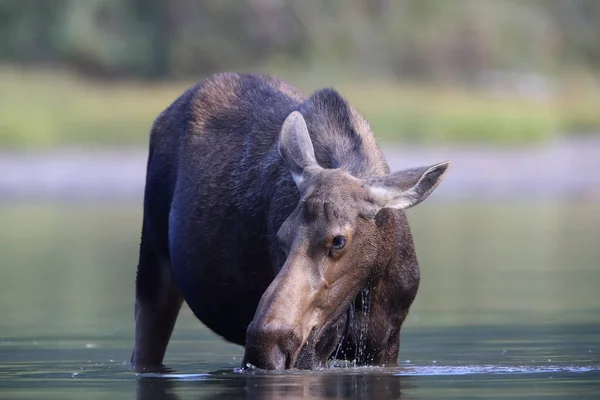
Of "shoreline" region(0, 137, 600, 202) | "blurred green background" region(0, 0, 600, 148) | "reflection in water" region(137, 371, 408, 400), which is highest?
"blurred green background" region(0, 0, 600, 148)

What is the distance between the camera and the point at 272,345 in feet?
23.9

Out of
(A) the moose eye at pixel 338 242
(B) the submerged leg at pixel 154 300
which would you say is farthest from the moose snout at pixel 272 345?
(B) the submerged leg at pixel 154 300

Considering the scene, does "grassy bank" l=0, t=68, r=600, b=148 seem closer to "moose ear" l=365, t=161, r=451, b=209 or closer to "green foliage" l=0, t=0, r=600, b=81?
"green foliage" l=0, t=0, r=600, b=81

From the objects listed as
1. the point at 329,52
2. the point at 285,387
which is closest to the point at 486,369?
the point at 285,387

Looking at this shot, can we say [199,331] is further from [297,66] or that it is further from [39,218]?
[297,66]

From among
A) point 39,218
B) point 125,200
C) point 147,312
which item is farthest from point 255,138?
point 125,200

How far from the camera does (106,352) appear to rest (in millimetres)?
10406

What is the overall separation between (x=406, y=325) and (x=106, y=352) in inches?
104

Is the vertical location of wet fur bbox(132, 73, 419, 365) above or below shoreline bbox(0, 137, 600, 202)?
below

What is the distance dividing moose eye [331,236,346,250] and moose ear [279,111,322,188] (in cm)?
43

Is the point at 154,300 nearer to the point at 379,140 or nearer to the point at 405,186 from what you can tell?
the point at 379,140

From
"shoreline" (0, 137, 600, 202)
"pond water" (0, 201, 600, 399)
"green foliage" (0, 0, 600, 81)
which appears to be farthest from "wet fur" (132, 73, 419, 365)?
"green foliage" (0, 0, 600, 81)

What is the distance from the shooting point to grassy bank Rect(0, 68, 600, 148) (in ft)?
128

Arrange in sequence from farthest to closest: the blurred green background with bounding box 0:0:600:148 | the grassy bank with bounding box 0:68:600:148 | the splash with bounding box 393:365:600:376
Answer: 1. the blurred green background with bounding box 0:0:600:148
2. the grassy bank with bounding box 0:68:600:148
3. the splash with bounding box 393:365:600:376
